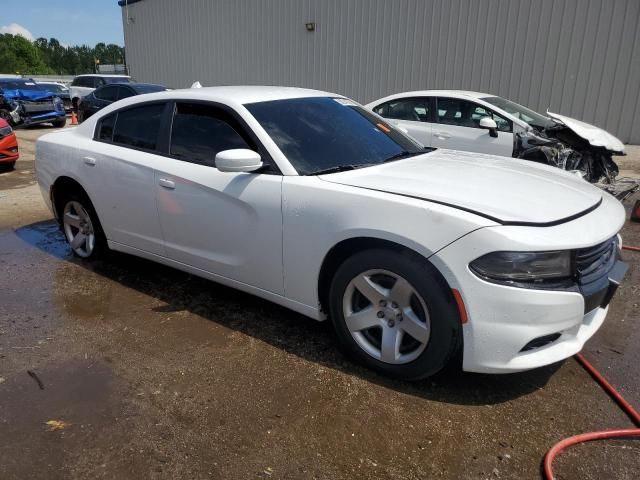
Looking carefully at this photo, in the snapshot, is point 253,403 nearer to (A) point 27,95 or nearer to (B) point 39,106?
(B) point 39,106

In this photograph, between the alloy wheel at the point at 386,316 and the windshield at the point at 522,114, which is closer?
the alloy wheel at the point at 386,316

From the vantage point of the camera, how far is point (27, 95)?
16406 mm

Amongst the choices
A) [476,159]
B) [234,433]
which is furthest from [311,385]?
[476,159]

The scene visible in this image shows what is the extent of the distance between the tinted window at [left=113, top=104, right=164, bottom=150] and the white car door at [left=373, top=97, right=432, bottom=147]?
4629 mm

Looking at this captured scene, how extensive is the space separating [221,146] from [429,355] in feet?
6.31

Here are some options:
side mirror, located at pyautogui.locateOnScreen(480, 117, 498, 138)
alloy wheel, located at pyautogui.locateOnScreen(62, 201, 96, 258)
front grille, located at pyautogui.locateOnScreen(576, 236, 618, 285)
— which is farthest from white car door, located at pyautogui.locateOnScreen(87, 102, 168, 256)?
side mirror, located at pyautogui.locateOnScreen(480, 117, 498, 138)

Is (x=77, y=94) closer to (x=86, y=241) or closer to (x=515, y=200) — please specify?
(x=86, y=241)

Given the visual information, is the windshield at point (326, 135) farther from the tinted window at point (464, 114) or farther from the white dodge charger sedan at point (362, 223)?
the tinted window at point (464, 114)

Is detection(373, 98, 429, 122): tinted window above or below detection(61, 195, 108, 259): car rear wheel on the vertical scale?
above

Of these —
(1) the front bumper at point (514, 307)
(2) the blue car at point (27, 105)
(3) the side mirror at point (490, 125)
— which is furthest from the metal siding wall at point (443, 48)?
(1) the front bumper at point (514, 307)

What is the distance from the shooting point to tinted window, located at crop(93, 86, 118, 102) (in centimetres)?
1368

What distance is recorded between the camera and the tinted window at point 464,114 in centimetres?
750

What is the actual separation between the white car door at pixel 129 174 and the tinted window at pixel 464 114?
5112 mm

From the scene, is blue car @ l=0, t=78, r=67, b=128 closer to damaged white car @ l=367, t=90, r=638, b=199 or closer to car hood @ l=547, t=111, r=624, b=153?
damaged white car @ l=367, t=90, r=638, b=199
